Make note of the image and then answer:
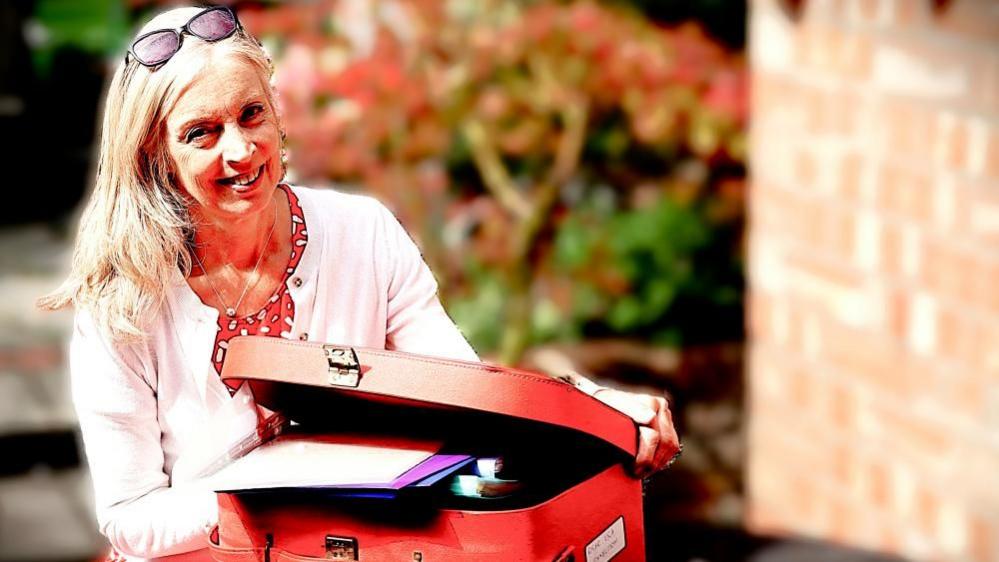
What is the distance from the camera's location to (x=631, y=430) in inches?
59.1

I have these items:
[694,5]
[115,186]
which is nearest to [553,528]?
[115,186]

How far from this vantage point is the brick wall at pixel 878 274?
10.7 feet

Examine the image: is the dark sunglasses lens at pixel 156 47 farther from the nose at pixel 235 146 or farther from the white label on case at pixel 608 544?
the white label on case at pixel 608 544

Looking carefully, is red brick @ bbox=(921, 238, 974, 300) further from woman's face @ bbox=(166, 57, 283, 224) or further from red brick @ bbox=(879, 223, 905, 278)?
woman's face @ bbox=(166, 57, 283, 224)

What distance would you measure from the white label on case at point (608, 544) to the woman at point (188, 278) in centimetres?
6

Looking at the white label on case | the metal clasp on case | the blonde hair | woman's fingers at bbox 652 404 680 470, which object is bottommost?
the white label on case

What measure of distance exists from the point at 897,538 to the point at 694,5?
233 centimetres

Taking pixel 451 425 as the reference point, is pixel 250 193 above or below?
above

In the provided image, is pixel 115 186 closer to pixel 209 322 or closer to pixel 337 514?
pixel 209 322

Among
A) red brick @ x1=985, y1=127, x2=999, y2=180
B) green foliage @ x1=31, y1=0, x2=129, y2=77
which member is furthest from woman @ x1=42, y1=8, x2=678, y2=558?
green foliage @ x1=31, y1=0, x2=129, y2=77

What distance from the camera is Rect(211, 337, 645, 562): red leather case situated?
1385 mm

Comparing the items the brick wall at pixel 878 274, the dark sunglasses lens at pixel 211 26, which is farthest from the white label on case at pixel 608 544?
the brick wall at pixel 878 274

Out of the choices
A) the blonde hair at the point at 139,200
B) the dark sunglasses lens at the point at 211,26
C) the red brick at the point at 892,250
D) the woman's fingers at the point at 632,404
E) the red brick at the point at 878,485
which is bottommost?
the red brick at the point at 878,485

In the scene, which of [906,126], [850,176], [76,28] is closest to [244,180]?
[906,126]
